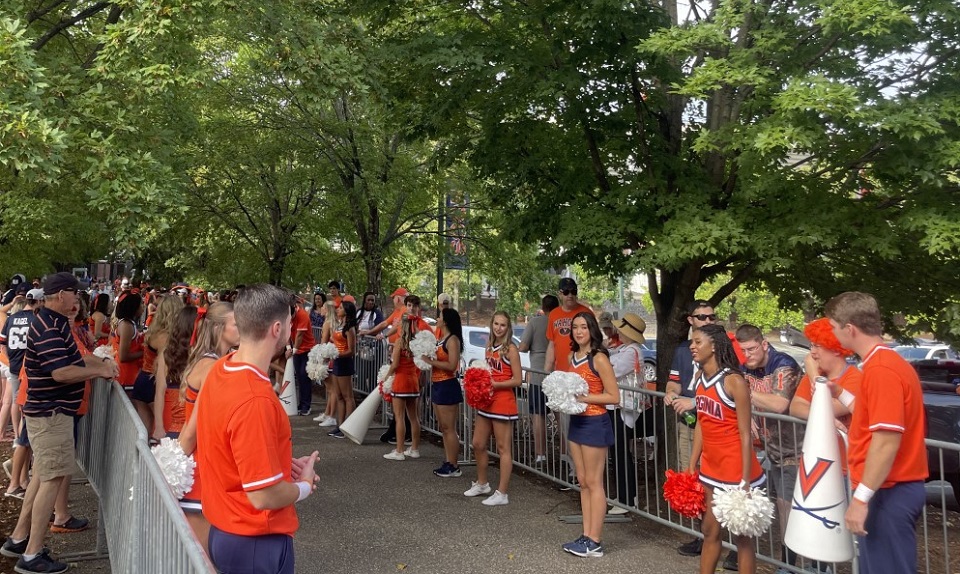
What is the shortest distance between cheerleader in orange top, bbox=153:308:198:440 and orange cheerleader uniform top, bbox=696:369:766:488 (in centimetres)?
342

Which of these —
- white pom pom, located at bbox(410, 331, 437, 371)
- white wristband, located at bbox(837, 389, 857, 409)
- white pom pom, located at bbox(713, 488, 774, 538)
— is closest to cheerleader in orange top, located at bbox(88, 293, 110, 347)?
white pom pom, located at bbox(410, 331, 437, 371)

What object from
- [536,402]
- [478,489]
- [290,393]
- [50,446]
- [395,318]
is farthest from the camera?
[290,393]

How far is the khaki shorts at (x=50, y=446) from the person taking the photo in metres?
5.64

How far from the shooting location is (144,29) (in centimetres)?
773

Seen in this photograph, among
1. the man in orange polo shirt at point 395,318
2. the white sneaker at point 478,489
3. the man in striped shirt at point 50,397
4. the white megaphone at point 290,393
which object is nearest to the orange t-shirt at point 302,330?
the white megaphone at point 290,393

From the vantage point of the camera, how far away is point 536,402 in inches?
368

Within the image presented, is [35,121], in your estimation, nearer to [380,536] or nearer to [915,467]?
[380,536]

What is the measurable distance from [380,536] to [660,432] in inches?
140

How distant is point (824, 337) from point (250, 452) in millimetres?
3091

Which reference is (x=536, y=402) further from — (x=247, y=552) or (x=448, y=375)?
(x=247, y=552)

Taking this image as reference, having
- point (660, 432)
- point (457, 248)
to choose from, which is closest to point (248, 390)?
point (660, 432)

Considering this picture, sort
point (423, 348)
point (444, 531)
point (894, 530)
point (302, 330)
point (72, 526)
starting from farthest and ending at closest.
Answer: point (302, 330) < point (423, 348) < point (444, 531) < point (72, 526) < point (894, 530)

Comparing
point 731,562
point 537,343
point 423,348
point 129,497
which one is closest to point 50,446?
point 129,497

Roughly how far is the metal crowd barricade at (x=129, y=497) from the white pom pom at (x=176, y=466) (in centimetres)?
11
